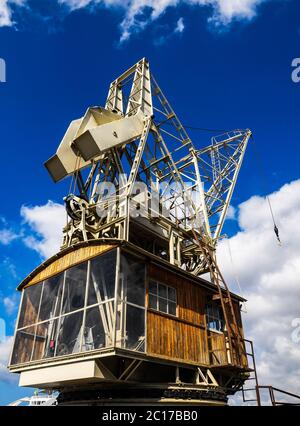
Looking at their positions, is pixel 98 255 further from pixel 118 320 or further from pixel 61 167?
pixel 61 167

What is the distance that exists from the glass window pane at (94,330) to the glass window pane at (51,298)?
2.16m

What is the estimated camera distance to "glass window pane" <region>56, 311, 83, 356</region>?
13.1 metres

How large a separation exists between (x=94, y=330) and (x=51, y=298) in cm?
349

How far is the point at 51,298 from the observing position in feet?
50.5

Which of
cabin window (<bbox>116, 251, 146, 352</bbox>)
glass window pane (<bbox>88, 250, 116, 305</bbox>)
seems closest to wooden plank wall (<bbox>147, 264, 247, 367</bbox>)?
cabin window (<bbox>116, 251, 146, 352</bbox>)

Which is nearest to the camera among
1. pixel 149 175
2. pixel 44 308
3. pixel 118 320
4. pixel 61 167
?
pixel 118 320

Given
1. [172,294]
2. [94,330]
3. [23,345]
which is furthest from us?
[172,294]

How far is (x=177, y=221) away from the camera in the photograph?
66.0 feet

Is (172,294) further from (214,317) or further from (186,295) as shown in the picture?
(214,317)

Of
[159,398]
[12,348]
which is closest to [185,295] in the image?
[159,398]

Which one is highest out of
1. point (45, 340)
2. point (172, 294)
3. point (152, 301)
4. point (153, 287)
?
point (172, 294)

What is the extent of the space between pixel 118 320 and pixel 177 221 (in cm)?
859

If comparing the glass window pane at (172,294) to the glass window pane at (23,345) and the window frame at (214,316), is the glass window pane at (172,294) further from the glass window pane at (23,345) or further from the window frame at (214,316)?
the glass window pane at (23,345)

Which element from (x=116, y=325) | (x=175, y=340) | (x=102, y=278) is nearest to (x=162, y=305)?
(x=175, y=340)
